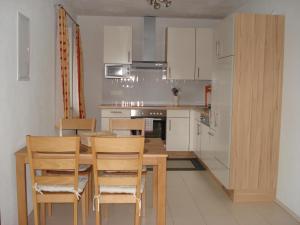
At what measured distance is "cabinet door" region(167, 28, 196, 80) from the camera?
5234mm

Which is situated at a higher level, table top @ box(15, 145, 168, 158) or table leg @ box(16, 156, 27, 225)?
table top @ box(15, 145, 168, 158)

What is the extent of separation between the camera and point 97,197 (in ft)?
7.70

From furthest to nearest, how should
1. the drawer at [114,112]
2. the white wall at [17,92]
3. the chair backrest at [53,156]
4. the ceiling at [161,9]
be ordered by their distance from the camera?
the drawer at [114,112] → the ceiling at [161,9] → the white wall at [17,92] → the chair backrest at [53,156]

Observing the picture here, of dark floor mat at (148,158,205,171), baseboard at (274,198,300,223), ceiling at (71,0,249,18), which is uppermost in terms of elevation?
ceiling at (71,0,249,18)

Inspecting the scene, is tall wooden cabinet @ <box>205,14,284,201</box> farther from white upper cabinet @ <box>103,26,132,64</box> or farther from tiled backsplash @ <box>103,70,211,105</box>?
tiled backsplash @ <box>103,70,211,105</box>

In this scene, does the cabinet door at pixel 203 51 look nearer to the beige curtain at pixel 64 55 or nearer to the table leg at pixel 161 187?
the beige curtain at pixel 64 55

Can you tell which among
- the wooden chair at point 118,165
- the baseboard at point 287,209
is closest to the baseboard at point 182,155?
the baseboard at point 287,209

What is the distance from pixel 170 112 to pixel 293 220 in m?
2.67

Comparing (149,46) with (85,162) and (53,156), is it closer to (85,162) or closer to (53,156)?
(85,162)

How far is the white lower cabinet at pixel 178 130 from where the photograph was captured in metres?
5.18

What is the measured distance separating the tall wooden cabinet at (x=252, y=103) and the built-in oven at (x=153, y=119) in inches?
74.0

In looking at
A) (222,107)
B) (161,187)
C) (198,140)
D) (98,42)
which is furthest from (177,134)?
(161,187)

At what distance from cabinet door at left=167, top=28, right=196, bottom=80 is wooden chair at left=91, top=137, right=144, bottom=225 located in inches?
124

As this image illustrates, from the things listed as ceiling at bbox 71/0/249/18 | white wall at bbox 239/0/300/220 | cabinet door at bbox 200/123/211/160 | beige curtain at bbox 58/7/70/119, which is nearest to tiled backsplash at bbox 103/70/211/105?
ceiling at bbox 71/0/249/18
